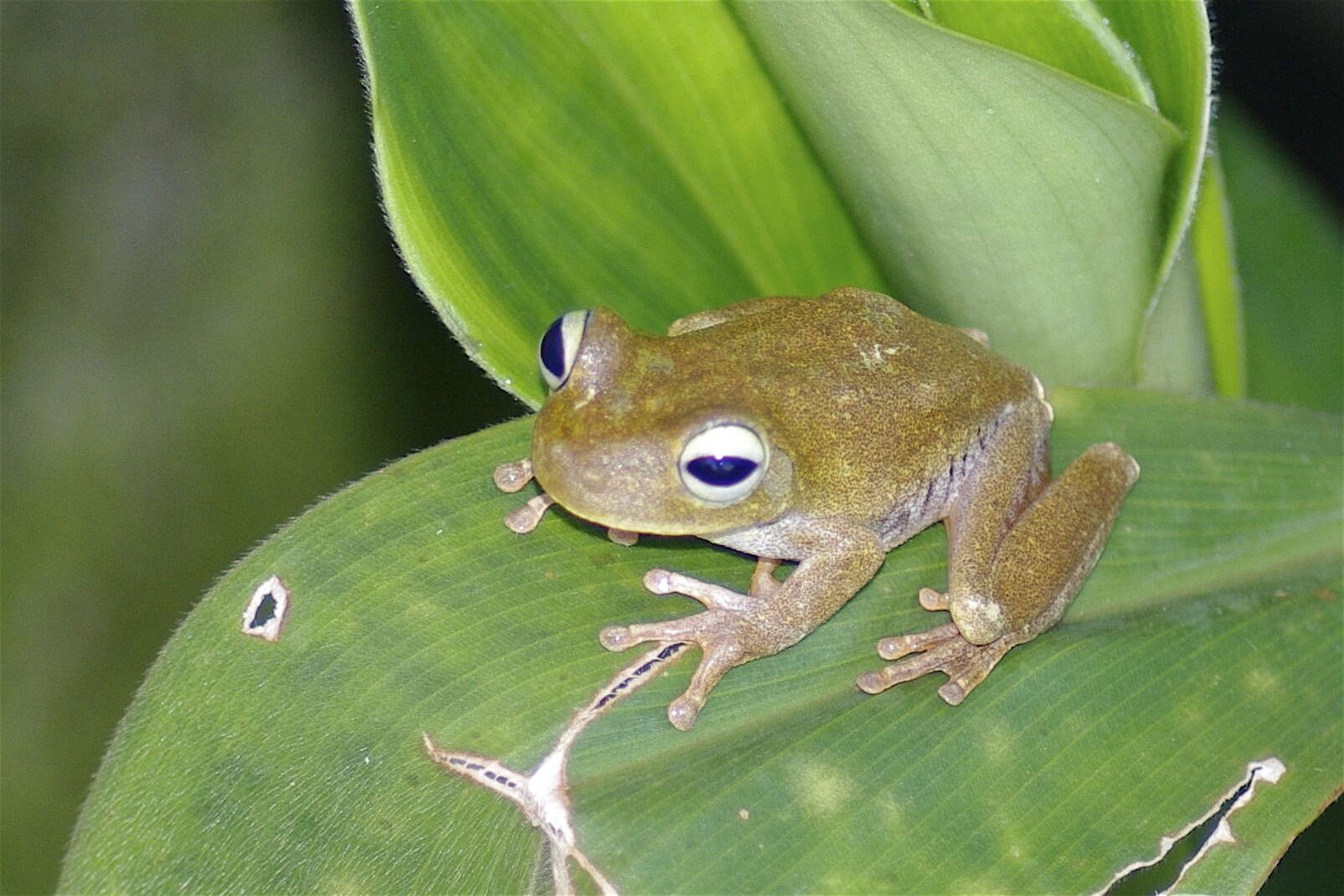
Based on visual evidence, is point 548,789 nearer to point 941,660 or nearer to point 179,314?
point 941,660

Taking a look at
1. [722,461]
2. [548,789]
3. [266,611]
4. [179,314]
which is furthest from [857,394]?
[179,314]

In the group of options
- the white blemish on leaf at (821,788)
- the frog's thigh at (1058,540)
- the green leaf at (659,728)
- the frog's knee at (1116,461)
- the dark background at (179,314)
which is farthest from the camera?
the dark background at (179,314)

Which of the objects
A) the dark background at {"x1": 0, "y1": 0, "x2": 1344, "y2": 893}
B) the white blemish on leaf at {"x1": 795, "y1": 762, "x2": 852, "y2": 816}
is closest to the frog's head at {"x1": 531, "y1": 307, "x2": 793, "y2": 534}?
the white blemish on leaf at {"x1": 795, "y1": 762, "x2": 852, "y2": 816}

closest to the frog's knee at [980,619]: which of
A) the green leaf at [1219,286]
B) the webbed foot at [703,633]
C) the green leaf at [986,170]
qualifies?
the webbed foot at [703,633]

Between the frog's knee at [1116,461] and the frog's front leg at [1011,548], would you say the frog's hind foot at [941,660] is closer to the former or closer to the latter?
the frog's front leg at [1011,548]

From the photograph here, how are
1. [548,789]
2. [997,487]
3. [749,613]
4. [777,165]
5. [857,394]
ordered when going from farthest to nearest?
1. [777,165]
2. [997,487]
3. [857,394]
4. [749,613]
5. [548,789]

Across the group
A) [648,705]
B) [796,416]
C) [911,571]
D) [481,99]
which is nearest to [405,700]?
[648,705]

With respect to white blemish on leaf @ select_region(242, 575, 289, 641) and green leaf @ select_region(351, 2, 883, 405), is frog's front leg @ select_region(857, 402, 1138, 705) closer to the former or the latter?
green leaf @ select_region(351, 2, 883, 405)
